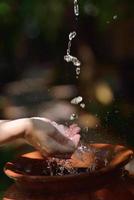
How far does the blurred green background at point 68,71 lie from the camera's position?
3.67 metres

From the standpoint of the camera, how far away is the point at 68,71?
4188mm

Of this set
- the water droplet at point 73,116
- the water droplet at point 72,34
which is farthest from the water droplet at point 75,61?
the water droplet at point 73,116

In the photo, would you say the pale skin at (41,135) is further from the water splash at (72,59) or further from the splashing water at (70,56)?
the water splash at (72,59)

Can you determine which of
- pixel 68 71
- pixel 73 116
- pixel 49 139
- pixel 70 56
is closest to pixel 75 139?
pixel 49 139

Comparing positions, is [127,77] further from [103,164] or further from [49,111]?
[103,164]

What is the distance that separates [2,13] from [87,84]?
0.96 metres

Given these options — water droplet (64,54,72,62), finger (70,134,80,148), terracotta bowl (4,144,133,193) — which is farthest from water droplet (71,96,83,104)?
finger (70,134,80,148)

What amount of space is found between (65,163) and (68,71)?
2.35 metres

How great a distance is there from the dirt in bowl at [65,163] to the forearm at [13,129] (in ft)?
0.43

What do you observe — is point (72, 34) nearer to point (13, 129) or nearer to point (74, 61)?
point (74, 61)

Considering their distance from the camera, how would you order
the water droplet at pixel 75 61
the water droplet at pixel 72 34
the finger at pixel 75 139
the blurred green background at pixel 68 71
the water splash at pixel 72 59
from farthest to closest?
the water droplet at pixel 75 61 → the water splash at pixel 72 59 → the water droplet at pixel 72 34 → the blurred green background at pixel 68 71 → the finger at pixel 75 139

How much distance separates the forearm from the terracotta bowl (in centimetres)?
11

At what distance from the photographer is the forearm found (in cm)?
167

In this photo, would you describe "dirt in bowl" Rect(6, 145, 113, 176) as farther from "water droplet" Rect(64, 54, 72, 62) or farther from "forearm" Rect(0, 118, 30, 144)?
"water droplet" Rect(64, 54, 72, 62)
